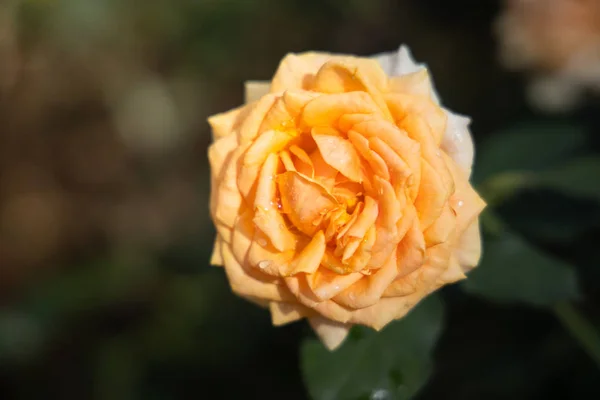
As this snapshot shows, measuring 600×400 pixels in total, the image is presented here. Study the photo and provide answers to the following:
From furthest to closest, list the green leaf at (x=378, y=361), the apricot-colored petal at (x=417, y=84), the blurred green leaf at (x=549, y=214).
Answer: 1. the blurred green leaf at (x=549, y=214)
2. the green leaf at (x=378, y=361)
3. the apricot-colored petal at (x=417, y=84)

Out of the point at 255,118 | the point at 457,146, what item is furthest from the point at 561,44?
the point at 255,118

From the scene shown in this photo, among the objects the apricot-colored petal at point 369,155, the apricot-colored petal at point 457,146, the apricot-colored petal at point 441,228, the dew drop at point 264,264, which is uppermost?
the apricot-colored petal at point 369,155

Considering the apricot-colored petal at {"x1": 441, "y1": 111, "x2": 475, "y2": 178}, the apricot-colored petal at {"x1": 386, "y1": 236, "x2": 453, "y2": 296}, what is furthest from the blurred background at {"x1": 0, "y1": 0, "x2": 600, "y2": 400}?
the apricot-colored petal at {"x1": 386, "y1": 236, "x2": 453, "y2": 296}

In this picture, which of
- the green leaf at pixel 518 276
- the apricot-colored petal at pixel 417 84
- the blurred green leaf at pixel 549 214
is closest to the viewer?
the apricot-colored petal at pixel 417 84

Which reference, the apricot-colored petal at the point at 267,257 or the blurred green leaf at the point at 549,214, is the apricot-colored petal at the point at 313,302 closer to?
the apricot-colored petal at the point at 267,257

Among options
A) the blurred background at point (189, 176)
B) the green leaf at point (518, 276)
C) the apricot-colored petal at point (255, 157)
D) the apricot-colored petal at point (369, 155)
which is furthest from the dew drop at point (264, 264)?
the blurred background at point (189, 176)

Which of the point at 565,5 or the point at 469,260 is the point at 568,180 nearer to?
the point at 469,260

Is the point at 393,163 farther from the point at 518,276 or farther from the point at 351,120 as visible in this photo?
the point at 518,276
